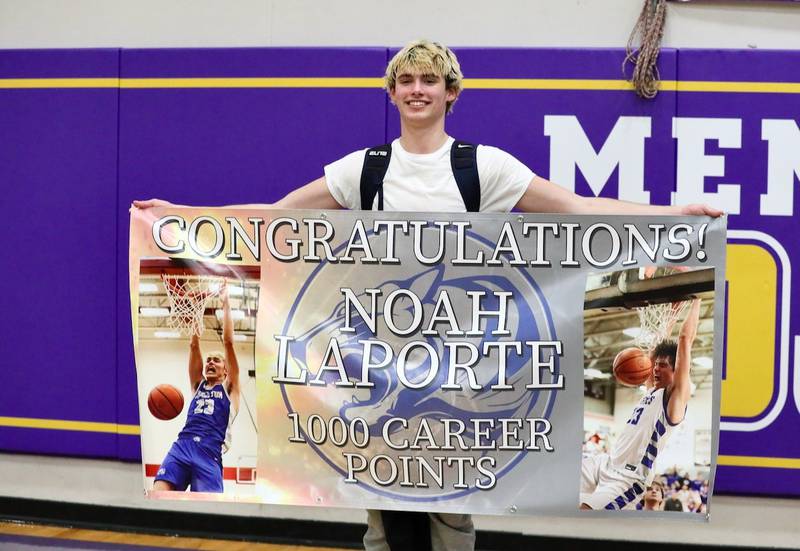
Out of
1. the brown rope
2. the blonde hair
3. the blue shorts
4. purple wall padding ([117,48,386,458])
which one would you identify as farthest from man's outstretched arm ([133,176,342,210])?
the brown rope

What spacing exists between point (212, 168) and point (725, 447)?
234 centimetres

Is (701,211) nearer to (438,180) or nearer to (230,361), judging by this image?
(438,180)

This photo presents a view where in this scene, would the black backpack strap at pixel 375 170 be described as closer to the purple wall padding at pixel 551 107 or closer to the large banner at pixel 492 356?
the large banner at pixel 492 356

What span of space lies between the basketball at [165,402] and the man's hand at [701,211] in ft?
4.88

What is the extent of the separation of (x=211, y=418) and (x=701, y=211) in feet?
4.78

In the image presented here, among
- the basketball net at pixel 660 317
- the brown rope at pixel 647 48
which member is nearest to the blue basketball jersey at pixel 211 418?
the basketball net at pixel 660 317

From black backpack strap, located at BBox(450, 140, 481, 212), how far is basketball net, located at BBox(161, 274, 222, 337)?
28.8 inches

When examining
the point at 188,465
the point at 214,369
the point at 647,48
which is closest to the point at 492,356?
the point at 214,369

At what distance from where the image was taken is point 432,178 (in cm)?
229

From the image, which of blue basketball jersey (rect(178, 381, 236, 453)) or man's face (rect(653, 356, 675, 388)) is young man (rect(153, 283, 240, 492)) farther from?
man's face (rect(653, 356, 675, 388))

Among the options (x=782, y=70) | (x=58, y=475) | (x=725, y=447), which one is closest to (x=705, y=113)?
(x=782, y=70)

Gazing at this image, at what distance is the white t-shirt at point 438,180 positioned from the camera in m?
2.28

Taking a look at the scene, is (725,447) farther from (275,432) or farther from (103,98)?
(103,98)

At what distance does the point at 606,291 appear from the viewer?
2354 mm
